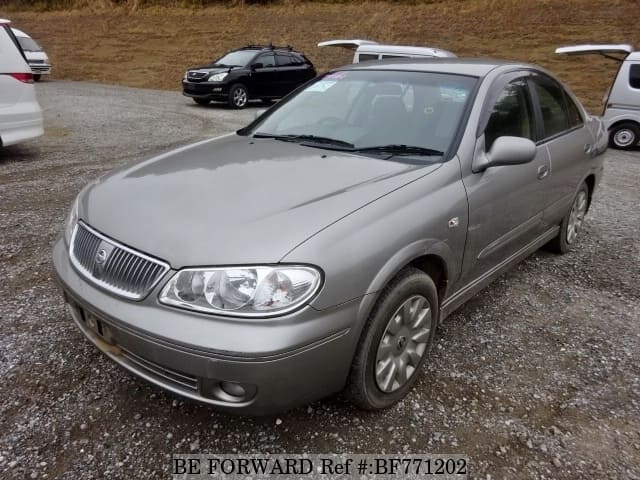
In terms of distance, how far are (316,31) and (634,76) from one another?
61.9 feet

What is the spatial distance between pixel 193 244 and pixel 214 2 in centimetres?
3352

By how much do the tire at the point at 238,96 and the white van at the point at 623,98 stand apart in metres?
7.91

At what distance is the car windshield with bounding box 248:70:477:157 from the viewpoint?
277 cm

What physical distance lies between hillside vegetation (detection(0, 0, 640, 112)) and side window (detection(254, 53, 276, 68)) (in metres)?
6.63

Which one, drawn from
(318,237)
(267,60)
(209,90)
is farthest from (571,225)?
(267,60)

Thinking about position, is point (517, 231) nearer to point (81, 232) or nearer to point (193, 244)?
point (193, 244)

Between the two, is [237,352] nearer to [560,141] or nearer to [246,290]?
[246,290]

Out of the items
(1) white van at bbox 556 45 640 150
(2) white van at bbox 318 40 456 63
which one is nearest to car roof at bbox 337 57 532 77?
(1) white van at bbox 556 45 640 150

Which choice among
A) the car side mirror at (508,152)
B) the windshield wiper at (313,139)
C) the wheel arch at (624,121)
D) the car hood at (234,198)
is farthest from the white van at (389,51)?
the car hood at (234,198)

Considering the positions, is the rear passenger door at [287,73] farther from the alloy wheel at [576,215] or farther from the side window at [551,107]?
the side window at [551,107]

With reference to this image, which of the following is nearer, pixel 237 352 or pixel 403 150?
pixel 237 352

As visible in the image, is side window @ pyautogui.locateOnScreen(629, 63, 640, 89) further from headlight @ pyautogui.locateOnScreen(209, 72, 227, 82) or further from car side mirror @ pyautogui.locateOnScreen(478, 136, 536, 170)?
headlight @ pyautogui.locateOnScreen(209, 72, 227, 82)

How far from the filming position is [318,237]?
1910mm

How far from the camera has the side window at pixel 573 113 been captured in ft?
13.0
